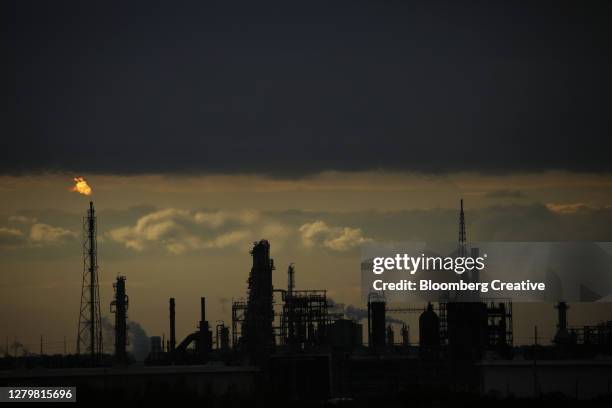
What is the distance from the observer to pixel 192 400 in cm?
6181

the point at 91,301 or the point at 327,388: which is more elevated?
the point at 91,301

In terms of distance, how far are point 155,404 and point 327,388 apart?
2159cm

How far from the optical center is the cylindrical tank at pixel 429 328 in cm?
9850

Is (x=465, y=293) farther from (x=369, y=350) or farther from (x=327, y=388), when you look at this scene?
(x=327, y=388)

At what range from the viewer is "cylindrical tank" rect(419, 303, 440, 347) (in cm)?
9850

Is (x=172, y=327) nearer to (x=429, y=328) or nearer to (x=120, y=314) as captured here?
(x=120, y=314)

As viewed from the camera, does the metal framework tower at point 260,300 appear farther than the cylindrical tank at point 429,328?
No

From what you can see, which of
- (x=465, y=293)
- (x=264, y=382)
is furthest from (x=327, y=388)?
(x=465, y=293)

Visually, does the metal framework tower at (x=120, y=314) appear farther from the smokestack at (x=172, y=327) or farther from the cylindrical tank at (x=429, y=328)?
the cylindrical tank at (x=429, y=328)

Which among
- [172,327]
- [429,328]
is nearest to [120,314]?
[172,327]

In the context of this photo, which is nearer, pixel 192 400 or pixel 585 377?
pixel 192 400

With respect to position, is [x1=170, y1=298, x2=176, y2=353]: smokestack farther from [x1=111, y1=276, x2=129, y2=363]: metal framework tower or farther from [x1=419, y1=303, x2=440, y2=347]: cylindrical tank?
[x1=419, y1=303, x2=440, y2=347]: cylindrical tank

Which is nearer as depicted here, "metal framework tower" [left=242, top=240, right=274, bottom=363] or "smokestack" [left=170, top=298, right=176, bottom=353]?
"metal framework tower" [left=242, top=240, right=274, bottom=363]

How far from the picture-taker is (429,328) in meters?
99.5
